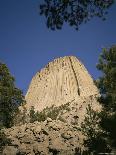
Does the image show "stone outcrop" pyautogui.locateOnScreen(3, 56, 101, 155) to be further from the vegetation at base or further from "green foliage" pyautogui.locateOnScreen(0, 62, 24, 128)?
"green foliage" pyautogui.locateOnScreen(0, 62, 24, 128)

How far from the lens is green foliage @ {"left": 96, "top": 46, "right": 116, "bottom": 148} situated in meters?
25.7

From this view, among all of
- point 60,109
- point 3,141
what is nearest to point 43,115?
point 3,141

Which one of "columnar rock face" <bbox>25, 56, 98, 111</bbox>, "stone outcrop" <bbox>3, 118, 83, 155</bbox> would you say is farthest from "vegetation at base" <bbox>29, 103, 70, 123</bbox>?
"columnar rock face" <bbox>25, 56, 98, 111</bbox>

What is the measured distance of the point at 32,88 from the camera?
399 feet

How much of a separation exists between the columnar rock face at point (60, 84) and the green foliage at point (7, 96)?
241ft

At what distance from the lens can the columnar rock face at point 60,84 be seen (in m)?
109

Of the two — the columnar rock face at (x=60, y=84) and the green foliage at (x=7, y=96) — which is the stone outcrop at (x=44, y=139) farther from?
the columnar rock face at (x=60, y=84)

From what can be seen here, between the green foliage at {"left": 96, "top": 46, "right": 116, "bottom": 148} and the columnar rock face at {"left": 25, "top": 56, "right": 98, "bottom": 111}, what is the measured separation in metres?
73.7

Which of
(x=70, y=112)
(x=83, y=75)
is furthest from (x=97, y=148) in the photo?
(x=83, y=75)

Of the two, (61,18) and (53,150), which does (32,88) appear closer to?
(53,150)

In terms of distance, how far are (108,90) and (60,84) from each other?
86272 millimetres

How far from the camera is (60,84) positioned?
115m

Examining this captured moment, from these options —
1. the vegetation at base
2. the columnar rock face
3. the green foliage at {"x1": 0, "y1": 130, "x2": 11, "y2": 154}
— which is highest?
the columnar rock face

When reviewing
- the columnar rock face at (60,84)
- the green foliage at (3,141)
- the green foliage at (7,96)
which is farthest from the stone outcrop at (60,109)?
the green foliage at (7,96)
